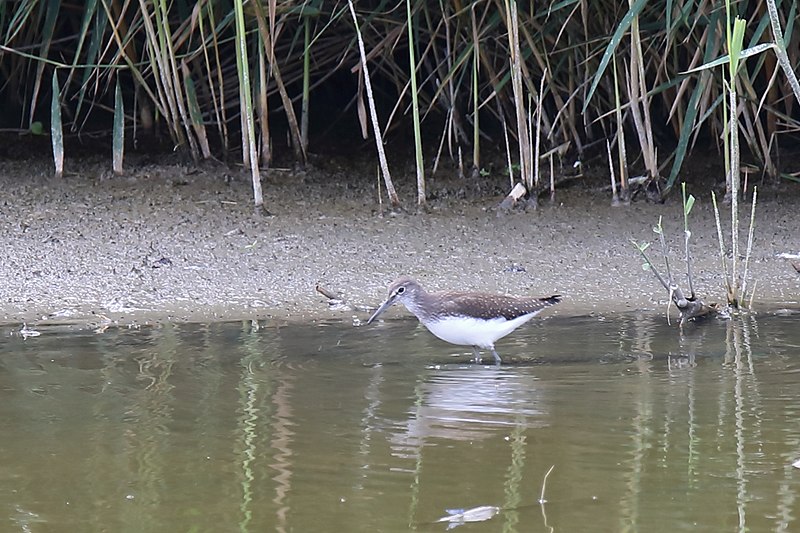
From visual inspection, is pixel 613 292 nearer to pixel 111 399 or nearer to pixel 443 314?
pixel 443 314

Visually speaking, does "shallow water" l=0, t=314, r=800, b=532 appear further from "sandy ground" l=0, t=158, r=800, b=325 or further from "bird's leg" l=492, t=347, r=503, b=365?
"sandy ground" l=0, t=158, r=800, b=325

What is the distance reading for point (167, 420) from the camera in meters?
4.92

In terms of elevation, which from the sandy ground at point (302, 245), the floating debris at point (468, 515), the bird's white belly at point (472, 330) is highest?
the sandy ground at point (302, 245)

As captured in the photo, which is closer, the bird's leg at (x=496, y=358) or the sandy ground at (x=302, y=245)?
the bird's leg at (x=496, y=358)

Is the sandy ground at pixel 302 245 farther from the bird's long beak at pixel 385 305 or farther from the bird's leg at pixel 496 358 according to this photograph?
the bird's leg at pixel 496 358

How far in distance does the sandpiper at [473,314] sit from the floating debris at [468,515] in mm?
2167

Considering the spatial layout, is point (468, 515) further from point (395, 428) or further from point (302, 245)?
point (302, 245)

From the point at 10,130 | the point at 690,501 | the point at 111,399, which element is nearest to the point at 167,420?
the point at 111,399

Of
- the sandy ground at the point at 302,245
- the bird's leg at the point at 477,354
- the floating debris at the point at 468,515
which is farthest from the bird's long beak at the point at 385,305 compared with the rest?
the floating debris at the point at 468,515

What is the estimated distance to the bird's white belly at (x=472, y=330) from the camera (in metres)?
6.04

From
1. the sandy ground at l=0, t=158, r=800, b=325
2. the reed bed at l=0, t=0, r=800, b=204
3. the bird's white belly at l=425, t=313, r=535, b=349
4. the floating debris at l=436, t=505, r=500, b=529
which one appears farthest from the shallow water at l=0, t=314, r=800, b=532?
the reed bed at l=0, t=0, r=800, b=204

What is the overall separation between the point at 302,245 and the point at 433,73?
167 cm

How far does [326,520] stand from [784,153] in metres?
6.05

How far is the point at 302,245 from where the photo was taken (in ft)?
25.7
